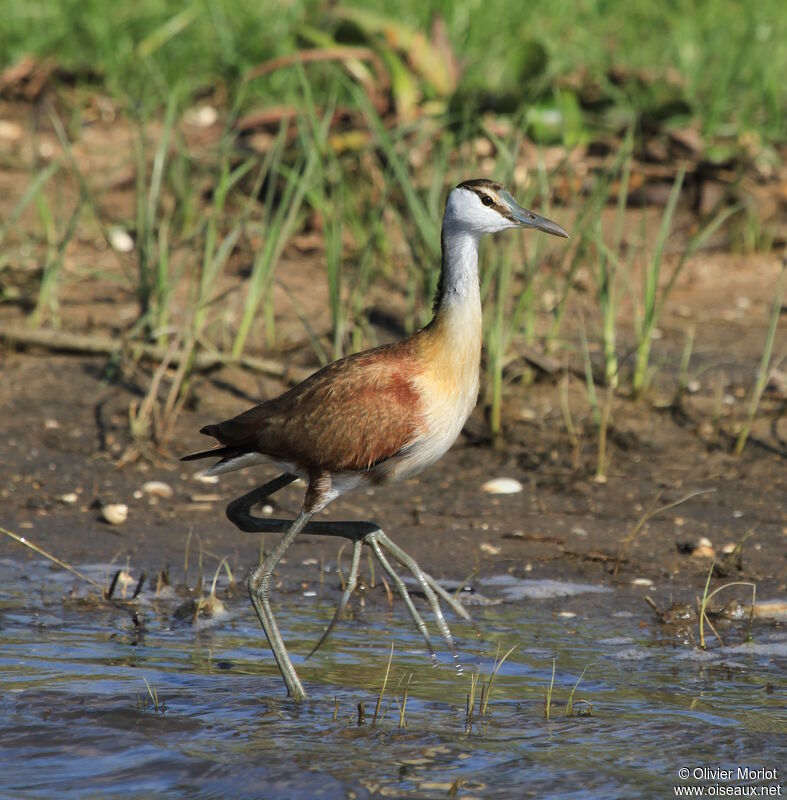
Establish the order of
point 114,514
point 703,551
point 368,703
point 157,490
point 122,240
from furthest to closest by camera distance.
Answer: point 122,240, point 157,490, point 114,514, point 703,551, point 368,703

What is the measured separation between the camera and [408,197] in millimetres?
6117

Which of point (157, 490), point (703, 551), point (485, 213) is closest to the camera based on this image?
point (485, 213)

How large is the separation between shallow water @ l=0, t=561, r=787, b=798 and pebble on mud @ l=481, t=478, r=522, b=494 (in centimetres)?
76

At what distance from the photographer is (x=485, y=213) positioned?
4.49 m

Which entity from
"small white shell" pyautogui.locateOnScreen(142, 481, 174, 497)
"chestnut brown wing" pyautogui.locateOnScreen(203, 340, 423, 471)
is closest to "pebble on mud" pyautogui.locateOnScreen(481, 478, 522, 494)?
"small white shell" pyautogui.locateOnScreen(142, 481, 174, 497)

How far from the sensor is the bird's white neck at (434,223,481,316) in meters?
4.44

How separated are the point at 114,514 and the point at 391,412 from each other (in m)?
1.81

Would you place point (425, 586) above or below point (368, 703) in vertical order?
above

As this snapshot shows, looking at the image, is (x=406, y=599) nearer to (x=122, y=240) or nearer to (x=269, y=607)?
(x=269, y=607)

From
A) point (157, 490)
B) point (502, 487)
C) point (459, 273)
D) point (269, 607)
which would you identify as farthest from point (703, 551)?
point (157, 490)

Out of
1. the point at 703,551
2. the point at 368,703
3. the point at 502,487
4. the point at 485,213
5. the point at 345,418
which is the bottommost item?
the point at 368,703

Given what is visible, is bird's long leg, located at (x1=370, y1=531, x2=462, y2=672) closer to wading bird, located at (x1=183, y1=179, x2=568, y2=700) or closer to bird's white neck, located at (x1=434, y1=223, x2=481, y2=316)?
wading bird, located at (x1=183, y1=179, x2=568, y2=700)

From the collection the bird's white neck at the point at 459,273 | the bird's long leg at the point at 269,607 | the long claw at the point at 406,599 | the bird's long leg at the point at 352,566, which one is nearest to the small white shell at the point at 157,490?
the bird's long leg at the point at 352,566

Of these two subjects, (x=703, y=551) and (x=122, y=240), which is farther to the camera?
(x=122, y=240)
